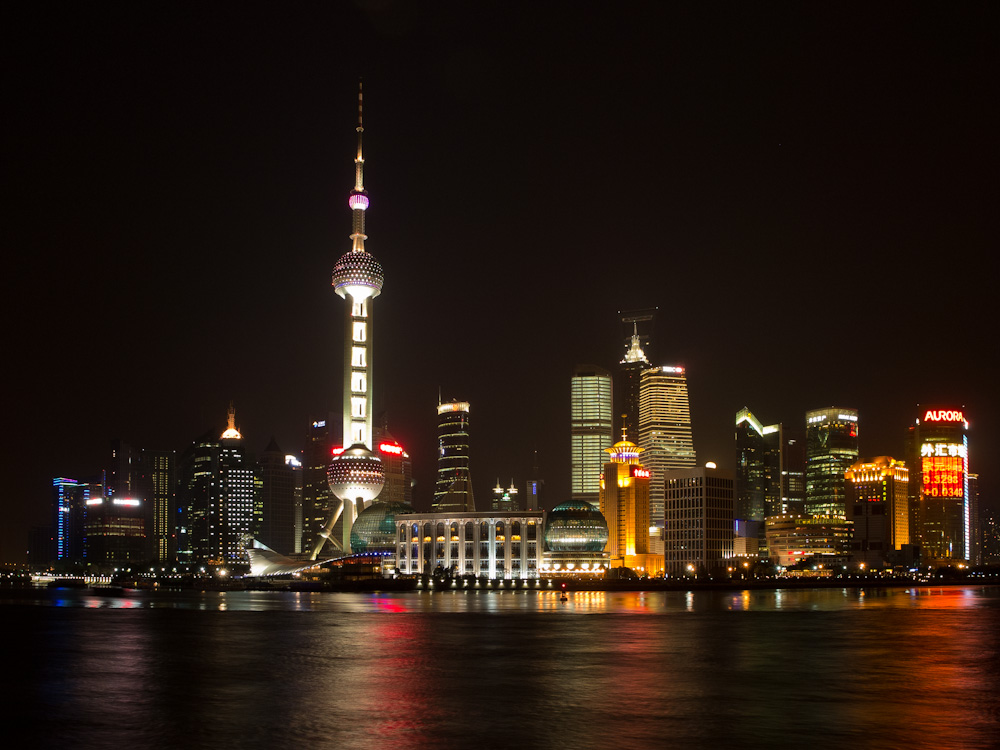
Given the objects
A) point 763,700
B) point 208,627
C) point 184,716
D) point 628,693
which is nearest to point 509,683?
point 628,693

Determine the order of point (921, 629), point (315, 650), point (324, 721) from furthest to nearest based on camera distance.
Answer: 1. point (921, 629)
2. point (315, 650)
3. point (324, 721)

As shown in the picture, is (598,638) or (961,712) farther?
(598,638)

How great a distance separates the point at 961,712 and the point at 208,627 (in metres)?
65.5

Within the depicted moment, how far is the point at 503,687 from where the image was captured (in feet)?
150

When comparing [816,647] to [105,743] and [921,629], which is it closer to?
[921,629]

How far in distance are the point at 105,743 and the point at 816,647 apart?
4607 centimetres

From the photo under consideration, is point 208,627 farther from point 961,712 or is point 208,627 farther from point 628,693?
point 961,712

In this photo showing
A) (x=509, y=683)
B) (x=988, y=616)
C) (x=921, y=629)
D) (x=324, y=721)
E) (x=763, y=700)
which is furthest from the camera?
(x=988, y=616)

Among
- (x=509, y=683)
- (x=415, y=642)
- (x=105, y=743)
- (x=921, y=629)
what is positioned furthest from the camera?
(x=921, y=629)

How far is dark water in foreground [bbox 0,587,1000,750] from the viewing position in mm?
33812

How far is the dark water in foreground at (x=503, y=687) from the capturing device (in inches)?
1331

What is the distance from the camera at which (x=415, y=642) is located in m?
69.4

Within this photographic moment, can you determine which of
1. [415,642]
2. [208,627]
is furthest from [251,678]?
[208,627]

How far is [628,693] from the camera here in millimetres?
43062
